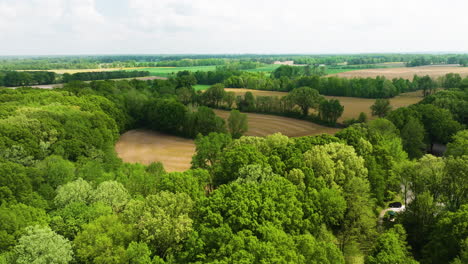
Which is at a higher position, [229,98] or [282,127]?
[229,98]

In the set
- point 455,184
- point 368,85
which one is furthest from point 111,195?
point 368,85

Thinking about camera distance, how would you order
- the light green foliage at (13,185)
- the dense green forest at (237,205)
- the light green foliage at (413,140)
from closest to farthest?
the dense green forest at (237,205) → the light green foliage at (13,185) → the light green foliage at (413,140)

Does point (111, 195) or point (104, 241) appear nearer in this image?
point (104, 241)

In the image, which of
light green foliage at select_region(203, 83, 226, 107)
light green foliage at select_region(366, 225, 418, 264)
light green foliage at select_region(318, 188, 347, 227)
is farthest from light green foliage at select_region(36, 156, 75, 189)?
light green foliage at select_region(203, 83, 226, 107)

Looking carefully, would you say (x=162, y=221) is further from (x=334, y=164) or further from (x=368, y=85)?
(x=368, y=85)

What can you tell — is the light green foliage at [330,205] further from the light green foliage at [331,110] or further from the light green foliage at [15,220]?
the light green foliage at [331,110]

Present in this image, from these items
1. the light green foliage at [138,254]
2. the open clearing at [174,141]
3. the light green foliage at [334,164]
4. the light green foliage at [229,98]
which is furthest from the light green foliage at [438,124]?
the light green foliage at [138,254]
